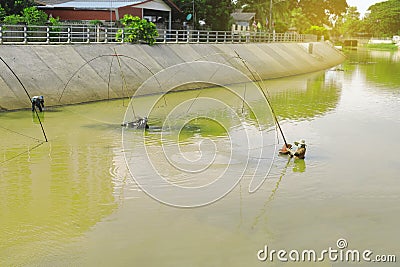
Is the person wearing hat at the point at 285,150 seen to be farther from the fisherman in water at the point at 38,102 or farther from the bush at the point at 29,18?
the bush at the point at 29,18

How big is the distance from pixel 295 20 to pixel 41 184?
333 feet

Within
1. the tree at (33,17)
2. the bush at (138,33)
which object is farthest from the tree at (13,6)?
the bush at (138,33)

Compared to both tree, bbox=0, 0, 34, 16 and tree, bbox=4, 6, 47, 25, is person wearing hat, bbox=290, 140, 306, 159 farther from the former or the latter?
tree, bbox=0, 0, 34, 16

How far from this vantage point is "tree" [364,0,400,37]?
389 feet

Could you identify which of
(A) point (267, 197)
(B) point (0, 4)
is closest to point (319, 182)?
(A) point (267, 197)

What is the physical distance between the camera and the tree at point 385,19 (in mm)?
118438

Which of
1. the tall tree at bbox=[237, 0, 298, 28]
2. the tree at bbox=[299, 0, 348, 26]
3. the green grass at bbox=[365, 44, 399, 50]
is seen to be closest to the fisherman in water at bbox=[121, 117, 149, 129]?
the tall tree at bbox=[237, 0, 298, 28]

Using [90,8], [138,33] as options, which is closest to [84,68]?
[138,33]

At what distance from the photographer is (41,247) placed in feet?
28.7

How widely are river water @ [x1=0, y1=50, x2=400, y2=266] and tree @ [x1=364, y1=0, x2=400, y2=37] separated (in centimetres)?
10634

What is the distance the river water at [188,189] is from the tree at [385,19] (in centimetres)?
10634

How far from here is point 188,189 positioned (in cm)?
1184

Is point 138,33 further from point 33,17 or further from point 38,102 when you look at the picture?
point 38,102

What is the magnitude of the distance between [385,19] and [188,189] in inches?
4775
